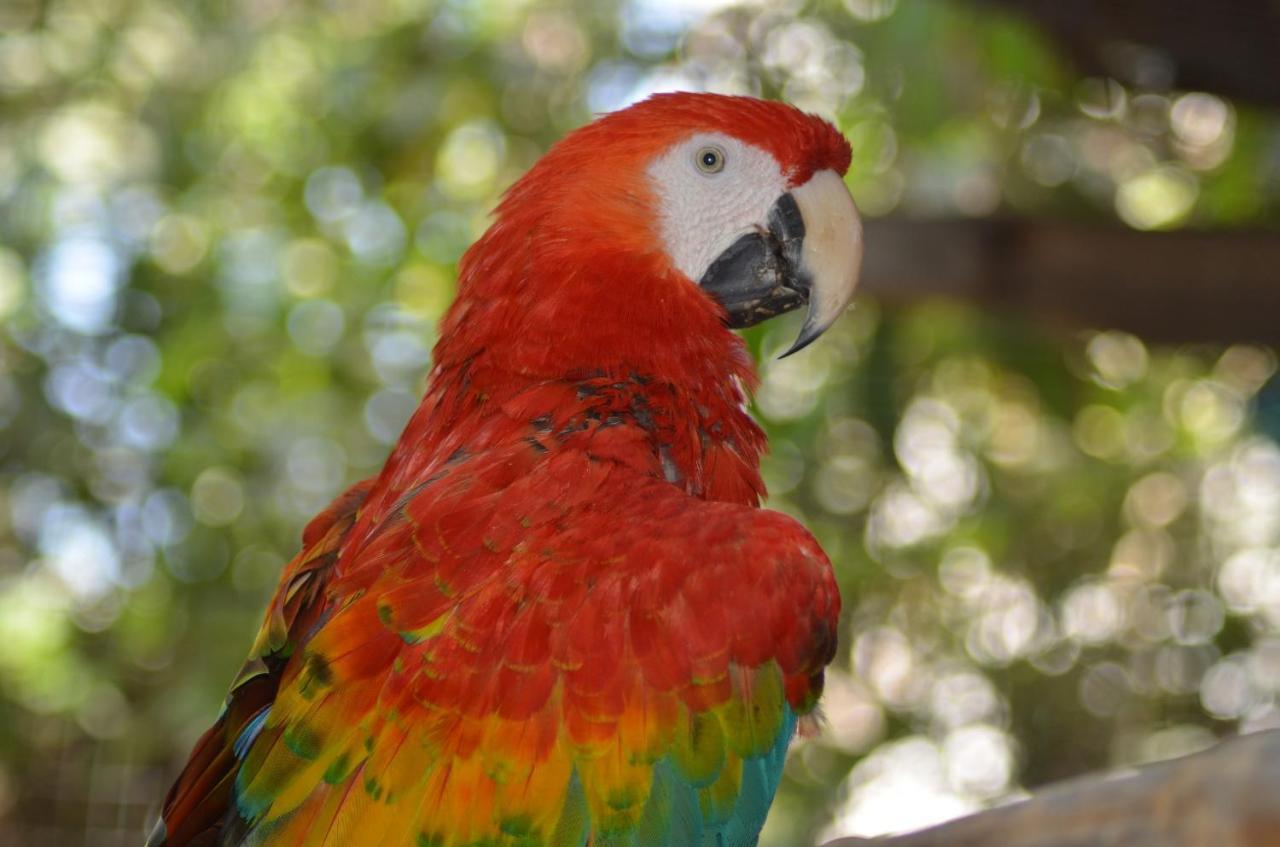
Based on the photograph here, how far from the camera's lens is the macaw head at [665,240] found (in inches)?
40.2

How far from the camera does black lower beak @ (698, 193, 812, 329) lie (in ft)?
3.67

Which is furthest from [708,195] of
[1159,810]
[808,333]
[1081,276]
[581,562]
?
[1081,276]

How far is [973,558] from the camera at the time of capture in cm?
295

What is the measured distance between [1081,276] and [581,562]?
4.98 feet

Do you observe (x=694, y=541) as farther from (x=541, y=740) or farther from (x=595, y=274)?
(x=595, y=274)

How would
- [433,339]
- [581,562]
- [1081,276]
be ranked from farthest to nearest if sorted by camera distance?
[433,339] < [1081,276] < [581,562]

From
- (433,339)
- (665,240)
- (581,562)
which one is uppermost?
(665,240)

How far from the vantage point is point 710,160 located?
1101 mm

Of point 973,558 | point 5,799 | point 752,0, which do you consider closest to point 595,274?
point 752,0

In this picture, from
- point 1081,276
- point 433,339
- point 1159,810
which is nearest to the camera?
point 1159,810

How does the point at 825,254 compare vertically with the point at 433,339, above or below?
above

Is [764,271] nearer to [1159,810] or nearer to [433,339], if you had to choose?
[1159,810]

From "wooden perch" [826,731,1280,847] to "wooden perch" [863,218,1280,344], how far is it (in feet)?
5.32

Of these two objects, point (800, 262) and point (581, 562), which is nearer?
point (581, 562)
